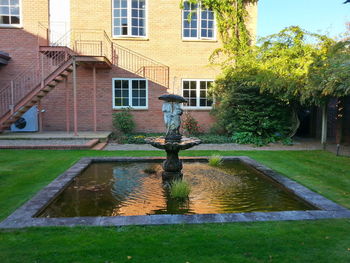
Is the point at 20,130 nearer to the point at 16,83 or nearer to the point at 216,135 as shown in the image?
the point at 16,83

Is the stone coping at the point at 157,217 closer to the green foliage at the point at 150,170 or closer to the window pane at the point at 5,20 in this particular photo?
the green foliage at the point at 150,170

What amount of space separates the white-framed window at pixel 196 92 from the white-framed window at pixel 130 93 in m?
1.88

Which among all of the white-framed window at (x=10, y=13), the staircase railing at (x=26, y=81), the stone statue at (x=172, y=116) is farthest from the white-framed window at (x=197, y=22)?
the stone statue at (x=172, y=116)

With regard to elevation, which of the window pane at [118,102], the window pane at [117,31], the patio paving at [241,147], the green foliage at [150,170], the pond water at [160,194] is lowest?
the pond water at [160,194]

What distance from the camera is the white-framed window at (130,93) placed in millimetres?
14266

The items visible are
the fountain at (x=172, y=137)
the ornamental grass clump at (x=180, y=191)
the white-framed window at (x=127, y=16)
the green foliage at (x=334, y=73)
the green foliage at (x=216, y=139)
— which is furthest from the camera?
the white-framed window at (x=127, y=16)

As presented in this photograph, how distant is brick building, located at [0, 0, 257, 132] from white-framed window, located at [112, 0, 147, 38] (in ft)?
0.14

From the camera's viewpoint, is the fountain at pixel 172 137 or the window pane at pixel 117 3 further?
the window pane at pixel 117 3

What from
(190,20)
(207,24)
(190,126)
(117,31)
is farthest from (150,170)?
(207,24)

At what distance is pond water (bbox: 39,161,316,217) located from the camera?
4645mm

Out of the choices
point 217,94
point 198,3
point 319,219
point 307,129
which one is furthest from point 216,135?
point 319,219

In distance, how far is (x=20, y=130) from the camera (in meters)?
13.7

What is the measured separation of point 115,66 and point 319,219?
11789 millimetres

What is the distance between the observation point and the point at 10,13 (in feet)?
44.8
